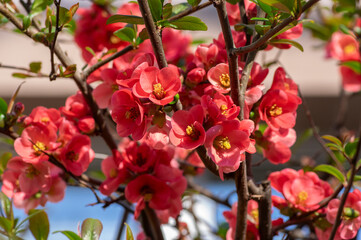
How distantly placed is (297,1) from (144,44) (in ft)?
Answer: 0.99

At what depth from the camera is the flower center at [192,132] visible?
58 cm

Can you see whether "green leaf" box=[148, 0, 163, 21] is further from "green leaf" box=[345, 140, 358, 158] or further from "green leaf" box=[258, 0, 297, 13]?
"green leaf" box=[345, 140, 358, 158]

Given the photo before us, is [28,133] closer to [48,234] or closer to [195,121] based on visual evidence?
[48,234]

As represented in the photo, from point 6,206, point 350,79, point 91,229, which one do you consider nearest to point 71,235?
point 91,229

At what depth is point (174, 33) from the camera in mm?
1285

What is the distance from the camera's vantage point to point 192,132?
59cm

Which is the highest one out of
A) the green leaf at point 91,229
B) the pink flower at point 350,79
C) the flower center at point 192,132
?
the flower center at point 192,132

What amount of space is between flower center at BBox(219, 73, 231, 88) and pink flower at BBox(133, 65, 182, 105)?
78 millimetres

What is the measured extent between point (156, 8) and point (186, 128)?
169 millimetres

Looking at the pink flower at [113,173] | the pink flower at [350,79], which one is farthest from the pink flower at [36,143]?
the pink flower at [350,79]

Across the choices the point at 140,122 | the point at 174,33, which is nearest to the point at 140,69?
the point at 140,122

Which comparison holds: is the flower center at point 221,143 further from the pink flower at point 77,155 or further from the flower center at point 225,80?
the pink flower at point 77,155

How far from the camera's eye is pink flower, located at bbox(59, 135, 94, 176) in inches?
31.3

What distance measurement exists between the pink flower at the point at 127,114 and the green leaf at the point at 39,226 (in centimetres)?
17
